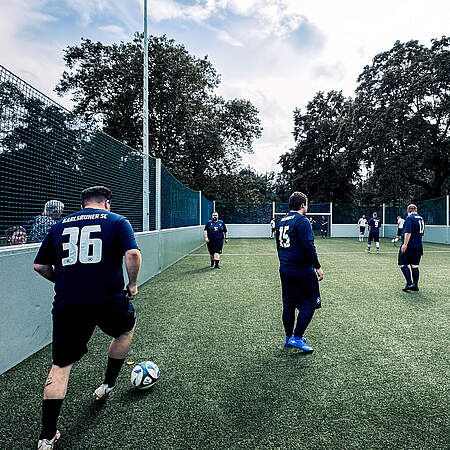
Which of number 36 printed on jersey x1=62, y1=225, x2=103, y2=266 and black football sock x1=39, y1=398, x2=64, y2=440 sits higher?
number 36 printed on jersey x1=62, y1=225, x2=103, y2=266

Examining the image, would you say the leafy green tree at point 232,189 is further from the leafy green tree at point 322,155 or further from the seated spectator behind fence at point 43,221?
the seated spectator behind fence at point 43,221

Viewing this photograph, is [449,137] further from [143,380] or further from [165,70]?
[143,380]

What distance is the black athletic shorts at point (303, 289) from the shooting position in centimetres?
408

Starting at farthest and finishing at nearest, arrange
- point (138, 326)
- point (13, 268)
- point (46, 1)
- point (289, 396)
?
point (46, 1) → point (138, 326) → point (13, 268) → point (289, 396)

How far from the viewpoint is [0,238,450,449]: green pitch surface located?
252cm

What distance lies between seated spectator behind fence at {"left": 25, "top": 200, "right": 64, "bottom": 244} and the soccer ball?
2249 millimetres

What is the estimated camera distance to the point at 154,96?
87.7 ft

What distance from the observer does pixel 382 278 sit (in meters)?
9.23

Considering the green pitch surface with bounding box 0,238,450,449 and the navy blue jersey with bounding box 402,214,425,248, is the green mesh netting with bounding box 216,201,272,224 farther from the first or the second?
the green pitch surface with bounding box 0,238,450,449

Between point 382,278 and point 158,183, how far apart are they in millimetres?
6576

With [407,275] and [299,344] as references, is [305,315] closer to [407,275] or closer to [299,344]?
[299,344]

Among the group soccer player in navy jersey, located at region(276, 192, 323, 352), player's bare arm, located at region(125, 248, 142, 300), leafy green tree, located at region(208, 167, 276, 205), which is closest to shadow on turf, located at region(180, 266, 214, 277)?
soccer player in navy jersey, located at region(276, 192, 323, 352)

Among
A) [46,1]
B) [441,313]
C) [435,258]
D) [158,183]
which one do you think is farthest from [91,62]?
[441,313]

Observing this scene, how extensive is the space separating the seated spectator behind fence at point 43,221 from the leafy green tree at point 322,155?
3458cm
